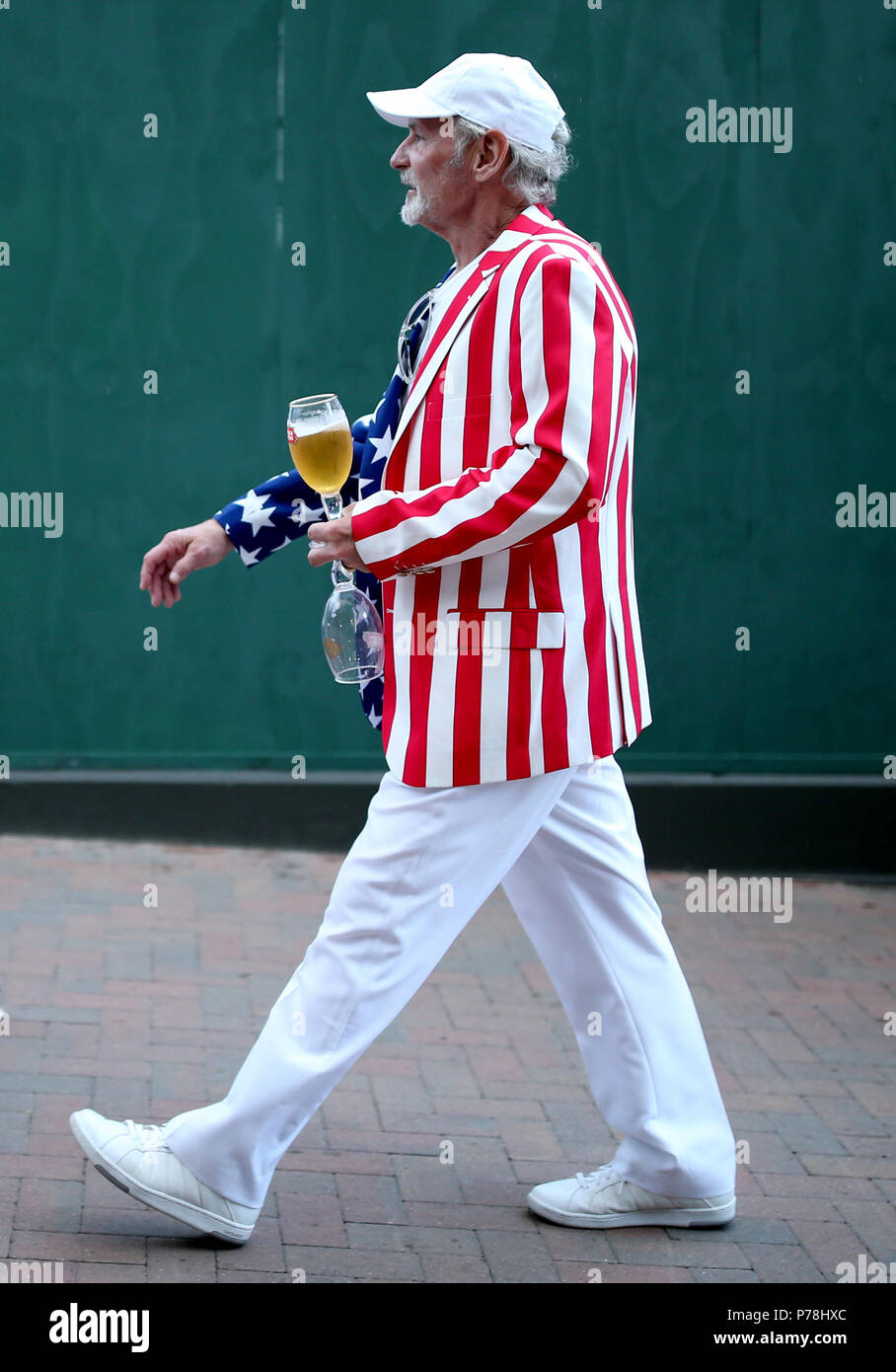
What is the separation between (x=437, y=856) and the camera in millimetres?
2945

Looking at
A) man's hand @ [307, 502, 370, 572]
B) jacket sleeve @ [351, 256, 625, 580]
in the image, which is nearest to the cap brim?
jacket sleeve @ [351, 256, 625, 580]

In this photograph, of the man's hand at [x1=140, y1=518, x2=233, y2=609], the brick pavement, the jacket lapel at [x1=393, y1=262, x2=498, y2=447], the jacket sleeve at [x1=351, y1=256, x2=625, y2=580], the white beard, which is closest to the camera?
the jacket sleeve at [x1=351, y1=256, x2=625, y2=580]

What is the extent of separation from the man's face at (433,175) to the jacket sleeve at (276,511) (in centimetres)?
44

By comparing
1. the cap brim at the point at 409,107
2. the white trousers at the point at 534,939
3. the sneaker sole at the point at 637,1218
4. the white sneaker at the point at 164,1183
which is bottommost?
the sneaker sole at the point at 637,1218

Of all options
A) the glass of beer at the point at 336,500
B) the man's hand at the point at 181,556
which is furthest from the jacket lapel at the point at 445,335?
the man's hand at the point at 181,556

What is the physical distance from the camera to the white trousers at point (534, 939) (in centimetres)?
293

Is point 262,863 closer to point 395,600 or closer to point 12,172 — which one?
point 12,172

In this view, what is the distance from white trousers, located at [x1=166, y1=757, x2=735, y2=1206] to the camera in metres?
2.93

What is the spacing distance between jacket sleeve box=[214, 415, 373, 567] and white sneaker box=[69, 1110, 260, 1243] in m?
1.11

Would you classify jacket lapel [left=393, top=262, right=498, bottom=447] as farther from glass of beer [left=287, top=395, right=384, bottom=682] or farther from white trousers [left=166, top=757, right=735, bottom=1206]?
white trousers [left=166, top=757, right=735, bottom=1206]

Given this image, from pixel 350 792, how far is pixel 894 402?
2.44 m

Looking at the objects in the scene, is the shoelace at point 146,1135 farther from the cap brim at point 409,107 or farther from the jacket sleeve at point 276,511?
the cap brim at point 409,107

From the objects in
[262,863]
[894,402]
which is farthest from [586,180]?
[262,863]

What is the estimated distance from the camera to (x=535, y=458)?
2.77m
